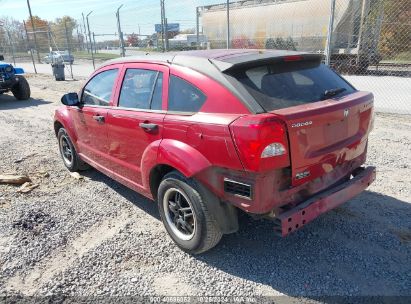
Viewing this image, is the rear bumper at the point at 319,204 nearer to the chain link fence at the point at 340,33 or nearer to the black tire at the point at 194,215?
the black tire at the point at 194,215

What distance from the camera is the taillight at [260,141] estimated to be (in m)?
2.49

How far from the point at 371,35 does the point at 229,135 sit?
14627 mm

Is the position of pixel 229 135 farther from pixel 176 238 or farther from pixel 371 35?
pixel 371 35

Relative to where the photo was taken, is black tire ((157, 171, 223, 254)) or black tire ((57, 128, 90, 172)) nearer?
black tire ((157, 171, 223, 254))

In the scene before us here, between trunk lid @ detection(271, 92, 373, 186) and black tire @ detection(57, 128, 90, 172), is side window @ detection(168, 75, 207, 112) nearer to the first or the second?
trunk lid @ detection(271, 92, 373, 186)

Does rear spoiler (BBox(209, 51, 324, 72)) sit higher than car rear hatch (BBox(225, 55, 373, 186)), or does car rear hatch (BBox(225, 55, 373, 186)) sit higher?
rear spoiler (BBox(209, 51, 324, 72))

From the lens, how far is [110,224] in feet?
13.0

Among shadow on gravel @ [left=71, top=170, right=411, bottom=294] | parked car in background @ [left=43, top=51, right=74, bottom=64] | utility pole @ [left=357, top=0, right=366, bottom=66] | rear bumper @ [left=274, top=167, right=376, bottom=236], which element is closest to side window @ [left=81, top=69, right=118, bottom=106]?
shadow on gravel @ [left=71, top=170, right=411, bottom=294]

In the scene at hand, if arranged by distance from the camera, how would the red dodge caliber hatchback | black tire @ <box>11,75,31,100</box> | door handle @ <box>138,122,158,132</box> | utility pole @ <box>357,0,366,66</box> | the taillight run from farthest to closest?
utility pole @ <box>357,0,366,66</box>
black tire @ <box>11,75,31,100</box>
door handle @ <box>138,122,158,132</box>
the red dodge caliber hatchback
the taillight

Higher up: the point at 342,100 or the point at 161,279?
the point at 342,100

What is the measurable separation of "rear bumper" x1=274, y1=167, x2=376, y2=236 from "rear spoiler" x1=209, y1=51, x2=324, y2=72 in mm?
1204

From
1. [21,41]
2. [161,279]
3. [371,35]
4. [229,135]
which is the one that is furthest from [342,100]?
[21,41]

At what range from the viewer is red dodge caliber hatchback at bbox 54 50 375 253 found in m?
2.62

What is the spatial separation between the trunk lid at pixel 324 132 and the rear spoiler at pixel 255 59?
20.1 inches
